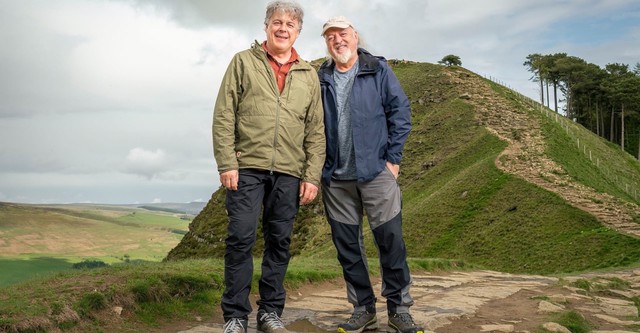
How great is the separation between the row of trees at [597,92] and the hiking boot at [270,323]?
8653cm

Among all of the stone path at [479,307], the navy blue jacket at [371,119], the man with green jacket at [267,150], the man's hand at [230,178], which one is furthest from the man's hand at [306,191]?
the stone path at [479,307]

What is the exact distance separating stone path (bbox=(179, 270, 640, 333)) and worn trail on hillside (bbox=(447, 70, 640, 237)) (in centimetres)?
1646

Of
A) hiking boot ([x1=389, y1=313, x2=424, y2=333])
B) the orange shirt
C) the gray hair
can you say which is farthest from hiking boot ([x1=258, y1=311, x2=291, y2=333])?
the gray hair

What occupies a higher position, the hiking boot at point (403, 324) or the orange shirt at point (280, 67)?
A: the orange shirt at point (280, 67)

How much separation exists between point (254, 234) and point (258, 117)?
1257 millimetres

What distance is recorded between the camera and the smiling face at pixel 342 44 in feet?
22.2

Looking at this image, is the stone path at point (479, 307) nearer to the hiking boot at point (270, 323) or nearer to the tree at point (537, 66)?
the hiking boot at point (270, 323)

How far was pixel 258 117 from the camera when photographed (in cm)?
621

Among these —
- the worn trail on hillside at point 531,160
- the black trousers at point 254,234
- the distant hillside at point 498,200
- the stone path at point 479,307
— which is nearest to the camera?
the black trousers at point 254,234

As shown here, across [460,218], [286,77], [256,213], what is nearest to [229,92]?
[286,77]

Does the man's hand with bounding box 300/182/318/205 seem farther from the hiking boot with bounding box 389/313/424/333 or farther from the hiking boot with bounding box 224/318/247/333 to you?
the hiking boot with bounding box 389/313/424/333

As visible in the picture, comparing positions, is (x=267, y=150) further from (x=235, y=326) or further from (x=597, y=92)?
(x=597, y=92)

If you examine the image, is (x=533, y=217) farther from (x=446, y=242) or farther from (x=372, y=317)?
(x=372, y=317)

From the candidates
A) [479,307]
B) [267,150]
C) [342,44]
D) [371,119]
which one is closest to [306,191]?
[267,150]
